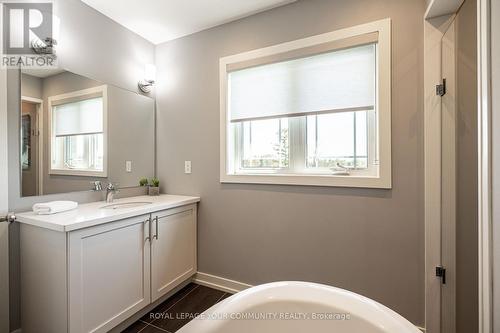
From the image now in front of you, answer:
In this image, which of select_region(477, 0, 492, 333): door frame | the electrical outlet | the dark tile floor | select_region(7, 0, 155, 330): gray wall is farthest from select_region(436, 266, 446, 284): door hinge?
select_region(7, 0, 155, 330): gray wall

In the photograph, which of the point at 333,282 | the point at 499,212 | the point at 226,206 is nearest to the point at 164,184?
the point at 226,206

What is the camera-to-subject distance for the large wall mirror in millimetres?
1527

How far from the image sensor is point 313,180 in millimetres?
1702

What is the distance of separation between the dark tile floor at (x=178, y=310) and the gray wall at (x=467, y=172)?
166 centimetres

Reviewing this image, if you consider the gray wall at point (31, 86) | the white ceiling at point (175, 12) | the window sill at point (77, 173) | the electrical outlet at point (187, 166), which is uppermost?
the white ceiling at point (175, 12)

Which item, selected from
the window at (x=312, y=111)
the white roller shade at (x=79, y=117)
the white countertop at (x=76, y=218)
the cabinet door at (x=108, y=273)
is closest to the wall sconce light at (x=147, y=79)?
the white roller shade at (x=79, y=117)

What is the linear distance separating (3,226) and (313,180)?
81.3 inches

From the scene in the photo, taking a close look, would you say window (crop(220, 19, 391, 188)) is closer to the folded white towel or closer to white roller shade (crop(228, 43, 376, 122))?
white roller shade (crop(228, 43, 376, 122))

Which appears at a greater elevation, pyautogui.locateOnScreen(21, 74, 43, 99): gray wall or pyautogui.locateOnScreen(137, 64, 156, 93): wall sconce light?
pyautogui.locateOnScreen(137, 64, 156, 93): wall sconce light

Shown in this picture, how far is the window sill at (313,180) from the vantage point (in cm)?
152

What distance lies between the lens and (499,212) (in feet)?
2.32

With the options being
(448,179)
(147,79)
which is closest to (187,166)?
(147,79)

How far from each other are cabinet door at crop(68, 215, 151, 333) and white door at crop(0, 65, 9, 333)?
578 millimetres

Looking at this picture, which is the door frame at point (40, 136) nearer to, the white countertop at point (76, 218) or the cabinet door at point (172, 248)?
the white countertop at point (76, 218)
